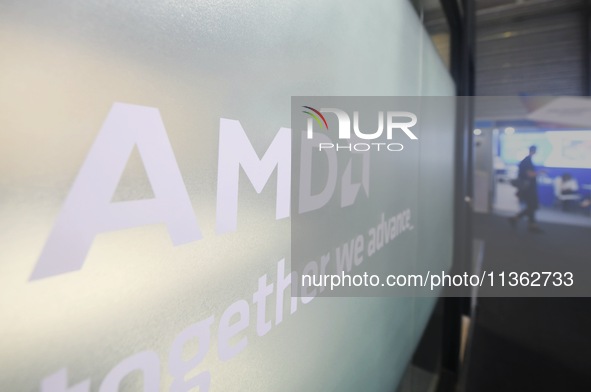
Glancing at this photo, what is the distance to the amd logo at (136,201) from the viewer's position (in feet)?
1.21

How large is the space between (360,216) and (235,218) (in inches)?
26.9

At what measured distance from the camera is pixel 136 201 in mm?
437

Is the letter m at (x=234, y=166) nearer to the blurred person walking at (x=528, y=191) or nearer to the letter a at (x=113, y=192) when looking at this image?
the letter a at (x=113, y=192)

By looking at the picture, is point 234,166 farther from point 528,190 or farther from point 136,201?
point 528,190

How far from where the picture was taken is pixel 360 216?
1191mm

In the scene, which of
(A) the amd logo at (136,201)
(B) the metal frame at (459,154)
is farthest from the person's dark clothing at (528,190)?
(A) the amd logo at (136,201)

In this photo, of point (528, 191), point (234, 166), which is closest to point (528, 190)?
point (528, 191)

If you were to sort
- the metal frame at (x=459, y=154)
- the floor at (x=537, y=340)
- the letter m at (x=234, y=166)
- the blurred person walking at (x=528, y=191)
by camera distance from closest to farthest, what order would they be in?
1. the letter m at (x=234, y=166)
2. the floor at (x=537, y=340)
3. the metal frame at (x=459, y=154)
4. the blurred person walking at (x=528, y=191)

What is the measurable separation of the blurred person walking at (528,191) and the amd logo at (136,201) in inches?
134

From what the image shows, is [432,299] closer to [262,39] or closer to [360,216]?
[360,216]

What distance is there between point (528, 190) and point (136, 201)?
5.00 m

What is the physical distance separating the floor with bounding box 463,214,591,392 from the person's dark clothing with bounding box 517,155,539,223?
399 mm

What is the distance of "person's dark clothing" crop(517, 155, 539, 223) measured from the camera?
3618mm

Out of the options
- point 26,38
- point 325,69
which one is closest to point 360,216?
point 325,69
